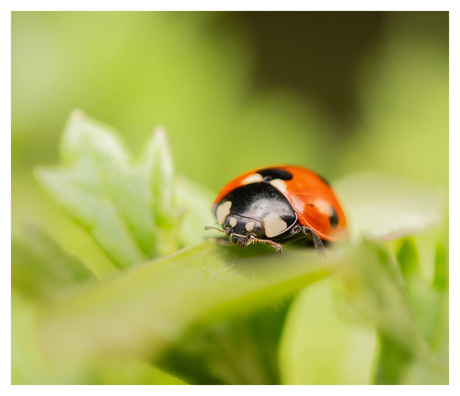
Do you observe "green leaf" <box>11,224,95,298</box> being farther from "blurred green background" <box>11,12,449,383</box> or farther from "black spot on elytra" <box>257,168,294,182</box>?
"blurred green background" <box>11,12,449,383</box>

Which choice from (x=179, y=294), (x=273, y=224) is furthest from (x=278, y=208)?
(x=179, y=294)

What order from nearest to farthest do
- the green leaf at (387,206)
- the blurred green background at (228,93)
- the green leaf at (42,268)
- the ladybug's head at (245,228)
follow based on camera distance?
the green leaf at (42,268) → the ladybug's head at (245,228) → the green leaf at (387,206) → the blurred green background at (228,93)

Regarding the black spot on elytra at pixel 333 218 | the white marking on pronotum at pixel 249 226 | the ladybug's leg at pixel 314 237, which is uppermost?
the white marking on pronotum at pixel 249 226

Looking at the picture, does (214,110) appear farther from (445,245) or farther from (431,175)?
(445,245)

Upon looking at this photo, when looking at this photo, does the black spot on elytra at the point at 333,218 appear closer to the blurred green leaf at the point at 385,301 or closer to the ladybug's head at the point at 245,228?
the ladybug's head at the point at 245,228

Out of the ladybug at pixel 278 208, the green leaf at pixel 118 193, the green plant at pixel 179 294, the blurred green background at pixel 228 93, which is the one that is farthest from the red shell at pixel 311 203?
the blurred green background at pixel 228 93

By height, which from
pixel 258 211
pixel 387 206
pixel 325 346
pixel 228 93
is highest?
pixel 228 93

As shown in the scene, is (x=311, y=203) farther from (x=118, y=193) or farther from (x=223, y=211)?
(x=118, y=193)
